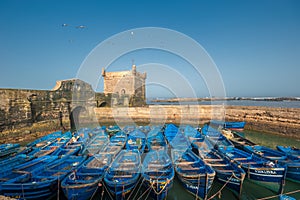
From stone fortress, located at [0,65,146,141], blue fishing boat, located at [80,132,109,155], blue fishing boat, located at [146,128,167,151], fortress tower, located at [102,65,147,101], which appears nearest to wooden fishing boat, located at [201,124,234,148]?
blue fishing boat, located at [146,128,167,151]

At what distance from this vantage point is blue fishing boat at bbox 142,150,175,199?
15.6 ft

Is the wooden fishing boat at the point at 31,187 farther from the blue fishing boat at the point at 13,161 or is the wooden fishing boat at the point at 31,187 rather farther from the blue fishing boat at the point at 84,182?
the blue fishing boat at the point at 13,161

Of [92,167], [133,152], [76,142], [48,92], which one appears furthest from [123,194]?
[48,92]

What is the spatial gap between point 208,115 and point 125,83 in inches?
765

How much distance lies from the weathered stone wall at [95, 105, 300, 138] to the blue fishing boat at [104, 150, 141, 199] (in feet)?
48.9

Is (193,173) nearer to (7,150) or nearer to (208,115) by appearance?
(7,150)

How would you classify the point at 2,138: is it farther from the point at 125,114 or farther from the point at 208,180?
the point at 208,180

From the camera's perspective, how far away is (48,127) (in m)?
16.0

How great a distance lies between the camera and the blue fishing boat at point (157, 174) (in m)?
4.75

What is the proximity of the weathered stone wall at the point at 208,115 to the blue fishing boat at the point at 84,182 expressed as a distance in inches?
638

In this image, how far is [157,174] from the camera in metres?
5.71

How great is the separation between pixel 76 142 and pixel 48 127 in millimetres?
9151

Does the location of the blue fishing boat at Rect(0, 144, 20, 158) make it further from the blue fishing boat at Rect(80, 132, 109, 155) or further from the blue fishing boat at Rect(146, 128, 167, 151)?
the blue fishing boat at Rect(146, 128, 167, 151)

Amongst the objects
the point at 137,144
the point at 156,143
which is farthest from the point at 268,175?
the point at 137,144
